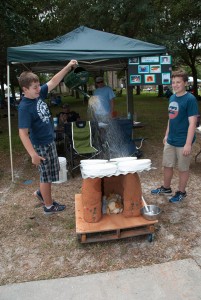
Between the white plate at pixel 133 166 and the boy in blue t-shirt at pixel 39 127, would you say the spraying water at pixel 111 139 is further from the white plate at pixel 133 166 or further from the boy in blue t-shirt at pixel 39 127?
the white plate at pixel 133 166

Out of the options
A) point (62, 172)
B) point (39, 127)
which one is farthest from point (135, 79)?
point (39, 127)

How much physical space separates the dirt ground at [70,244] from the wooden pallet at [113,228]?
85 millimetres

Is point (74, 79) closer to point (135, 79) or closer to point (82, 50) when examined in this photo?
point (82, 50)

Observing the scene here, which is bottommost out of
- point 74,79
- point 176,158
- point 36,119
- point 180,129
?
point 176,158

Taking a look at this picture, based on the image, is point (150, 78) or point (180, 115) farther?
point (150, 78)

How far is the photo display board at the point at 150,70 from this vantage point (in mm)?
5305

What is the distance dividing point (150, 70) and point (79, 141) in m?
1.81

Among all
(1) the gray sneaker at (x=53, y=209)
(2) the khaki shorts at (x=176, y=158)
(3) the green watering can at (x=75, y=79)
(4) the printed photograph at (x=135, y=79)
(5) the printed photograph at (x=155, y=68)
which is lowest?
(1) the gray sneaker at (x=53, y=209)

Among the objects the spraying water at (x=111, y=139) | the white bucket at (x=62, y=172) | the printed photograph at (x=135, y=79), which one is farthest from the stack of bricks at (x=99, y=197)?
the printed photograph at (x=135, y=79)

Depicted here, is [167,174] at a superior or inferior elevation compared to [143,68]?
inferior

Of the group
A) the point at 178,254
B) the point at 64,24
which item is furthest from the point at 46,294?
the point at 64,24

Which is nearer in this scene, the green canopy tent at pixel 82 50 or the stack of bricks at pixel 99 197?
the stack of bricks at pixel 99 197

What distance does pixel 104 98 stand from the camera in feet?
20.4

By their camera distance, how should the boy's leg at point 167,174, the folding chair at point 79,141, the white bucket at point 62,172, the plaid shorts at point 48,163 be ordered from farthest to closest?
the folding chair at point 79,141, the white bucket at point 62,172, the boy's leg at point 167,174, the plaid shorts at point 48,163
